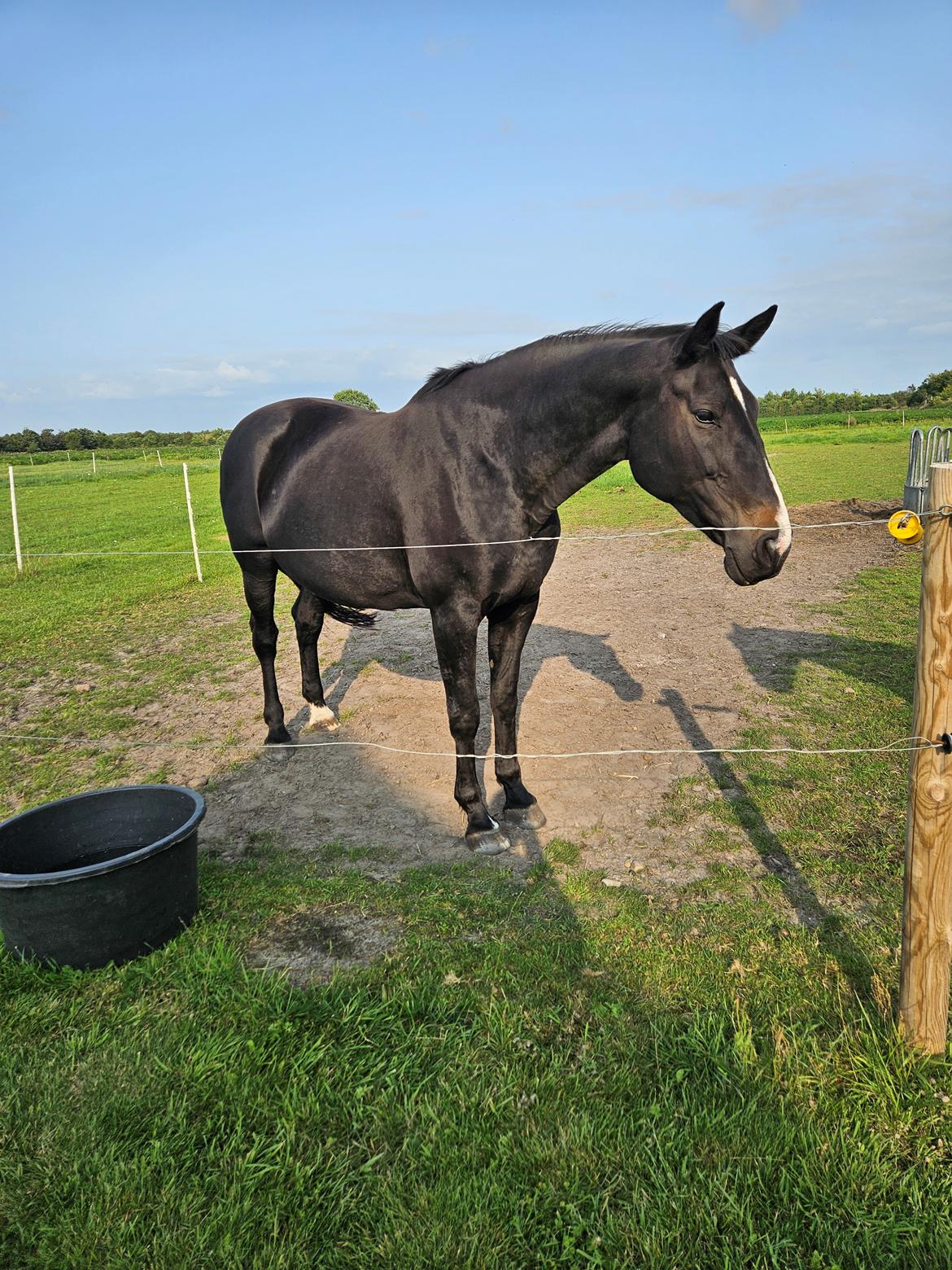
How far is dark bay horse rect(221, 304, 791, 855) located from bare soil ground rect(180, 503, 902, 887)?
520 millimetres

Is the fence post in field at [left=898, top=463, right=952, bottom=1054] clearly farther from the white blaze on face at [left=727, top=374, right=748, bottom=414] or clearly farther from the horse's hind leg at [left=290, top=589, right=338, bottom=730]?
the horse's hind leg at [left=290, top=589, right=338, bottom=730]

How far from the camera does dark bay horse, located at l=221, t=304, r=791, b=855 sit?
3.18 m

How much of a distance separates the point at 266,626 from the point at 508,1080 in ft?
13.9

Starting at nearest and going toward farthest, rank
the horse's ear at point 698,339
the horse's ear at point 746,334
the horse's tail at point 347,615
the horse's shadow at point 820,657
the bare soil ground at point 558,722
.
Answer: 1. the horse's ear at point 698,339
2. the horse's ear at point 746,334
3. the bare soil ground at point 558,722
4. the horse's tail at point 347,615
5. the horse's shadow at point 820,657

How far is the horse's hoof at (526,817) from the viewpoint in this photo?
4.45m

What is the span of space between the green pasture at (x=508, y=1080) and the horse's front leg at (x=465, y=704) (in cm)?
23

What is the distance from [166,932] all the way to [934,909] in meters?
3.09

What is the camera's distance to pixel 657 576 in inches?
456

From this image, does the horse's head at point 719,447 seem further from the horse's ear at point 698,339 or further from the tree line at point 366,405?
the tree line at point 366,405

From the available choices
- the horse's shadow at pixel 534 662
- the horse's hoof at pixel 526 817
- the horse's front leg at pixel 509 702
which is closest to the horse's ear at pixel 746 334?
the horse's front leg at pixel 509 702

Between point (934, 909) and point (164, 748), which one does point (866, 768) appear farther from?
point (164, 748)

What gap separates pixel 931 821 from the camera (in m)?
2.38

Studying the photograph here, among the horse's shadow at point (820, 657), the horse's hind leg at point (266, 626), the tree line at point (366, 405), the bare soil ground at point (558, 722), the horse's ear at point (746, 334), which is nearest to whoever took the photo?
the horse's ear at point (746, 334)

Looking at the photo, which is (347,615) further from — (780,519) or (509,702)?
(780,519)
